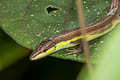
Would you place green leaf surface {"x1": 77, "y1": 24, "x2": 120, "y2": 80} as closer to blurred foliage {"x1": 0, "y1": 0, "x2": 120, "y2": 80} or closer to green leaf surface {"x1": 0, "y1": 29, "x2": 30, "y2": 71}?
blurred foliage {"x1": 0, "y1": 0, "x2": 120, "y2": 80}

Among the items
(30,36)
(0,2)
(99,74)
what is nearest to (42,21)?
(30,36)

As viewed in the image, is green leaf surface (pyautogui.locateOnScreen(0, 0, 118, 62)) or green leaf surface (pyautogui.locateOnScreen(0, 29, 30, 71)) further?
green leaf surface (pyautogui.locateOnScreen(0, 29, 30, 71))

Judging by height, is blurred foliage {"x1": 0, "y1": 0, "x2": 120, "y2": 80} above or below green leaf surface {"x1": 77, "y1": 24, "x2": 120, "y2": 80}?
below

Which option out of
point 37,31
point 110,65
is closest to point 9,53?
point 37,31

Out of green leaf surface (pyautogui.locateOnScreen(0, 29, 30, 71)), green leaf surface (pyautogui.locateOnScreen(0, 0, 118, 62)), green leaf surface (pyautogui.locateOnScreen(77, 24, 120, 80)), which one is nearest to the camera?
green leaf surface (pyautogui.locateOnScreen(77, 24, 120, 80))

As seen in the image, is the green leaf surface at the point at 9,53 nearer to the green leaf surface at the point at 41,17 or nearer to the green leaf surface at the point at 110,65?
the green leaf surface at the point at 41,17

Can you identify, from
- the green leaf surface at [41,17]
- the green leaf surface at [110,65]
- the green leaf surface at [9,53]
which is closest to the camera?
the green leaf surface at [110,65]

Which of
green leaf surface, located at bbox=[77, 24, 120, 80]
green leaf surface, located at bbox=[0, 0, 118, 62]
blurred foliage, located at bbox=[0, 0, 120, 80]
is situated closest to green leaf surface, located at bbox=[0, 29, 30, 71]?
blurred foliage, located at bbox=[0, 0, 120, 80]

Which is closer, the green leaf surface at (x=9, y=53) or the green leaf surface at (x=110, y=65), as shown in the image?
the green leaf surface at (x=110, y=65)

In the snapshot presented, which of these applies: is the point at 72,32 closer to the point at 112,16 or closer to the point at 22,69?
the point at 112,16

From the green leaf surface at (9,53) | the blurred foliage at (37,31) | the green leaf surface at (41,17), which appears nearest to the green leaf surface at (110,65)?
the blurred foliage at (37,31)
